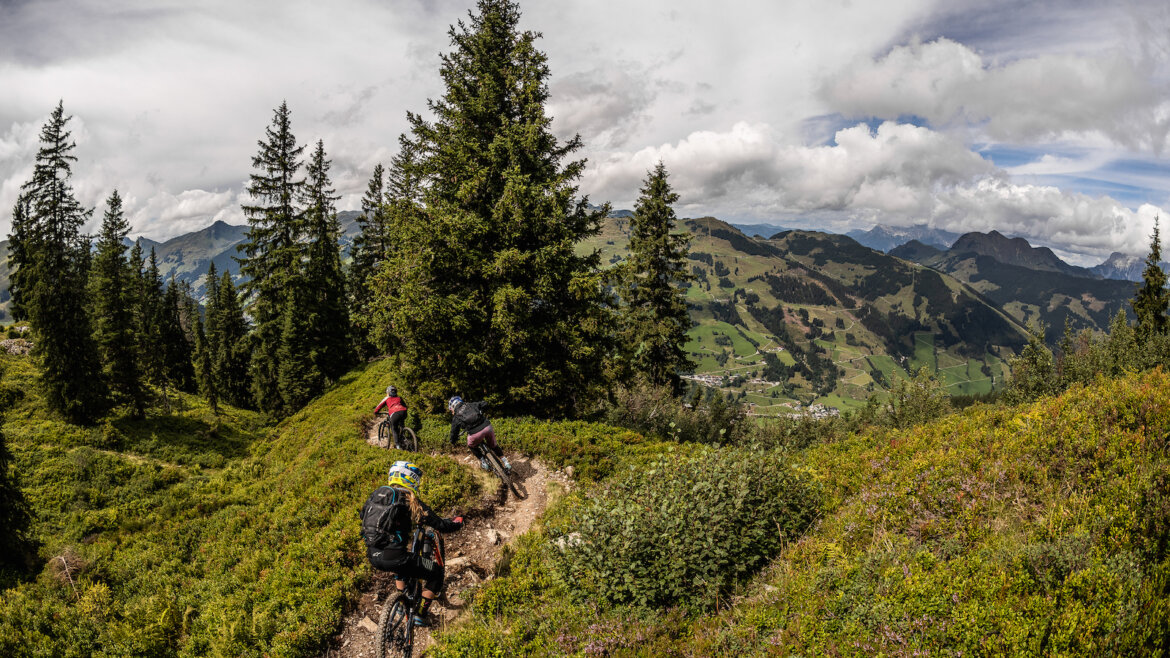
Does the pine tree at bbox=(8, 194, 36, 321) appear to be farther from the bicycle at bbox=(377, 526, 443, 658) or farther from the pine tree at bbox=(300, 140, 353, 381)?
the bicycle at bbox=(377, 526, 443, 658)

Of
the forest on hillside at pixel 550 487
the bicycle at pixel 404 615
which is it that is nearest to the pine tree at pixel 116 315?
the forest on hillside at pixel 550 487

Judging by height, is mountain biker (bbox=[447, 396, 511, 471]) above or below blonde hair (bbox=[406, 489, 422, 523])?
above

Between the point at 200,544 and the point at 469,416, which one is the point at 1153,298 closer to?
the point at 469,416

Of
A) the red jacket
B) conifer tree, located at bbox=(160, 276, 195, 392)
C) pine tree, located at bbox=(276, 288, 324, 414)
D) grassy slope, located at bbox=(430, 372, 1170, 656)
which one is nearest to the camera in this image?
grassy slope, located at bbox=(430, 372, 1170, 656)

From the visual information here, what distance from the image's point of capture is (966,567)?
4785mm

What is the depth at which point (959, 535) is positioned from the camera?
567 centimetres

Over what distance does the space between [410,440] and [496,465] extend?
4.08 m

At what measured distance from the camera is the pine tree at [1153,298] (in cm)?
3484

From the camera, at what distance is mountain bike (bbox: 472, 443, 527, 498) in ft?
37.6

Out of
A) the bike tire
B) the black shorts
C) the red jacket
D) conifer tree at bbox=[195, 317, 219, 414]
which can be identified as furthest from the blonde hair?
conifer tree at bbox=[195, 317, 219, 414]

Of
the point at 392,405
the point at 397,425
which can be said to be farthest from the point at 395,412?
the point at 397,425

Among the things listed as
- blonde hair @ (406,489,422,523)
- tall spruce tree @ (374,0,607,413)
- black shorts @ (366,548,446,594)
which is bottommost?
black shorts @ (366,548,446,594)

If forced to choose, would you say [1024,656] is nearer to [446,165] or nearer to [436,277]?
[436,277]

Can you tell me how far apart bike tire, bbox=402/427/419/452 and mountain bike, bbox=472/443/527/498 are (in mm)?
3435
